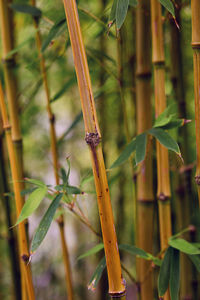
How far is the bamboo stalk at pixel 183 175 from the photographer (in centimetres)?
87

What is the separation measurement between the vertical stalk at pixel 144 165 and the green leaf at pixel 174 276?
0.13 m

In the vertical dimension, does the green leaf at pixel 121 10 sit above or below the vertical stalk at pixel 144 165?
above

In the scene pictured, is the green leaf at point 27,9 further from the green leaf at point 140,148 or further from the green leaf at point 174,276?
the green leaf at point 174,276

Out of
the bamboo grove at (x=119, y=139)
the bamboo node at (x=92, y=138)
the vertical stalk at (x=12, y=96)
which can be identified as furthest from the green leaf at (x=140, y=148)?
the vertical stalk at (x=12, y=96)

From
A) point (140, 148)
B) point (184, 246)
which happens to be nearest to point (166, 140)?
point (140, 148)

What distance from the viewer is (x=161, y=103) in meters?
0.59

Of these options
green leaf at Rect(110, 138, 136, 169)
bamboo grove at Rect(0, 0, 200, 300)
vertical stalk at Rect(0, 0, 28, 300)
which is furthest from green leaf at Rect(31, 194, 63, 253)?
vertical stalk at Rect(0, 0, 28, 300)

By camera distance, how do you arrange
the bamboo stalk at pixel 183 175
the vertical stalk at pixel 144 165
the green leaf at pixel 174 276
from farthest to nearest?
1. the bamboo stalk at pixel 183 175
2. the vertical stalk at pixel 144 165
3. the green leaf at pixel 174 276

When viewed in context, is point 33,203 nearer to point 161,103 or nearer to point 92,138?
point 92,138

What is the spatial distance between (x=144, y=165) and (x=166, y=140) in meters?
0.19

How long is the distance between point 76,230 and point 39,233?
73.3 inches

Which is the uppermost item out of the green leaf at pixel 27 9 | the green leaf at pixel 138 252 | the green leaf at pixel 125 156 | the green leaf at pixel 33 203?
the green leaf at pixel 27 9

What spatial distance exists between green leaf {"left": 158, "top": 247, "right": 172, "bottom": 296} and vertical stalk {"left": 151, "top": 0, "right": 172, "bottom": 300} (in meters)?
0.02

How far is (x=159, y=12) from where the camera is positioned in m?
0.57
